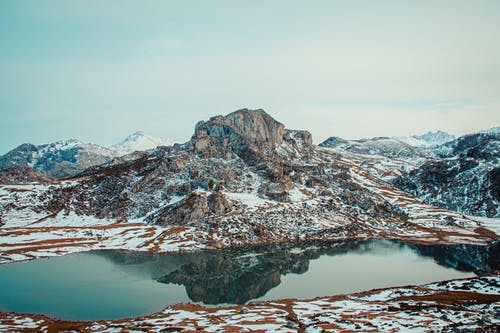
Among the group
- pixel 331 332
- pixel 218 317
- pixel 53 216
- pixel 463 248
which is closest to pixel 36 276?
pixel 218 317

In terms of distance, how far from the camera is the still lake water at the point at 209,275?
99125 mm

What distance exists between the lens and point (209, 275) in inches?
5034

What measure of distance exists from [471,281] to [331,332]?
62426mm

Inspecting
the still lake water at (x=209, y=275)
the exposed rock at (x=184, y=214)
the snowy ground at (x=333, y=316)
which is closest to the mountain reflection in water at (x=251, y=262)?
the still lake water at (x=209, y=275)

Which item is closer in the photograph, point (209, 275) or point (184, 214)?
point (209, 275)

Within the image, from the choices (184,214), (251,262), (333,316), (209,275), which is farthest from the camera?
(184,214)

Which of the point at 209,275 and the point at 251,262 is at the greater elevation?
the point at 251,262

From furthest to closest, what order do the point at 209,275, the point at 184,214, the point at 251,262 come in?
1. the point at 184,214
2. the point at 251,262
3. the point at 209,275

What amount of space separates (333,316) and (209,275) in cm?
5767

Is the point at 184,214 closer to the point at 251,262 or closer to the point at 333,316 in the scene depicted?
the point at 251,262

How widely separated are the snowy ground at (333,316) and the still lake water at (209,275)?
8700 millimetres

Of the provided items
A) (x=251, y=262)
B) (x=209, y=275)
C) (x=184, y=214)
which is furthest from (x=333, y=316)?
(x=184, y=214)

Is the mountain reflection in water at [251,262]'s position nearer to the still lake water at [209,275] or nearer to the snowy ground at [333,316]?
Result: the still lake water at [209,275]

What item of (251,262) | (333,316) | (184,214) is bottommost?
(251,262)
